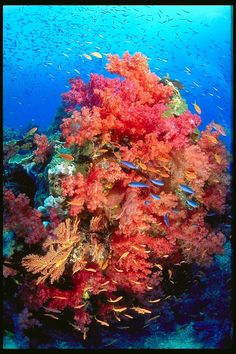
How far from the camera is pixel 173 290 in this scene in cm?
570

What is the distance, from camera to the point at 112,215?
520 centimetres

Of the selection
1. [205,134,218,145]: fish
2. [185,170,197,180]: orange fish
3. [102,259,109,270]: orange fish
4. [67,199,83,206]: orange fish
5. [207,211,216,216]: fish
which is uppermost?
[205,134,218,145]: fish

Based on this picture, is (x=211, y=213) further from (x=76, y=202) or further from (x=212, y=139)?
(x=76, y=202)

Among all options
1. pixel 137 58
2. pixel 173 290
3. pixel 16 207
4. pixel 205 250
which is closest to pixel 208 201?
pixel 205 250

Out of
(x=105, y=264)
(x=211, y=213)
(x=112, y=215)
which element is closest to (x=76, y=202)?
(x=112, y=215)

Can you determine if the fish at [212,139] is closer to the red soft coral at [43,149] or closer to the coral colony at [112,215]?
the coral colony at [112,215]

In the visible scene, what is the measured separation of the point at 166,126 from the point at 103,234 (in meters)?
2.26

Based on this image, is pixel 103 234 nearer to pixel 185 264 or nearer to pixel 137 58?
pixel 185 264

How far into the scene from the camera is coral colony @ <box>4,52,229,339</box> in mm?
4676

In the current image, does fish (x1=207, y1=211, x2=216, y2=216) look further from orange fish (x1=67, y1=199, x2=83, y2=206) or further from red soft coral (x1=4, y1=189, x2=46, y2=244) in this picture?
red soft coral (x1=4, y1=189, x2=46, y2=244)

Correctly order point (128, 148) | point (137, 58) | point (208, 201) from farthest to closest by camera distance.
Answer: point (208, 201)
point (137, 58)
point (128, 148)

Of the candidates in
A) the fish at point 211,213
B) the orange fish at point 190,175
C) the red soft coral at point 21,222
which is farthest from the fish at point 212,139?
the red soft coral at point 21,222

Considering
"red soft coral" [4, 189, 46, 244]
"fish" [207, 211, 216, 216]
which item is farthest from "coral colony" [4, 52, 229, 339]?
"fish" [207, 211, 216, 216]

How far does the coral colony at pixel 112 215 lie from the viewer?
4676 mm
